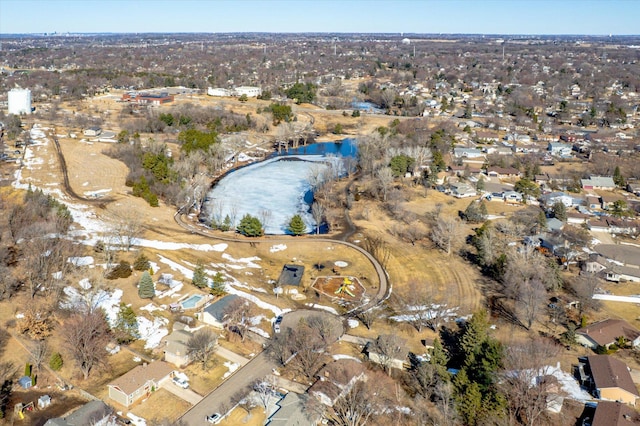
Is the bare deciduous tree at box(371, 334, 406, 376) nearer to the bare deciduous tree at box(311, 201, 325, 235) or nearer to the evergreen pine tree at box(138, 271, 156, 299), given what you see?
the evergreen pine tree at box(138, 271, 156, 299)

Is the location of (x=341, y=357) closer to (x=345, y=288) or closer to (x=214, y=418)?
(x=214, y=418)

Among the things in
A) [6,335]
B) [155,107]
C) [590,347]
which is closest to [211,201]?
[6,335]

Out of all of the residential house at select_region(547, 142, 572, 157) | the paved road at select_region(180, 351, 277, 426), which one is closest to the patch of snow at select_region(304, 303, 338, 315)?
the paved road at select_region(180, 351, 277, 426)

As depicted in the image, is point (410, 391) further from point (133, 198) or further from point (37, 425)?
point (133, 198)

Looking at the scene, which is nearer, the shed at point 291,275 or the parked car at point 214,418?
the parked car at point 214,418

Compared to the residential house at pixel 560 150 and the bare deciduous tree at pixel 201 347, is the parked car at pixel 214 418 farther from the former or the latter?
the residential house at pixel 560 150

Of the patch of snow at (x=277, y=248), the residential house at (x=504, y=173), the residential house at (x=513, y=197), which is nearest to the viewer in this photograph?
the patch of snow at (x=277, y=248)

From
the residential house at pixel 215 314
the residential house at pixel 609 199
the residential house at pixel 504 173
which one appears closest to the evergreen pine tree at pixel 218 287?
the residential house at pixel 215 314
